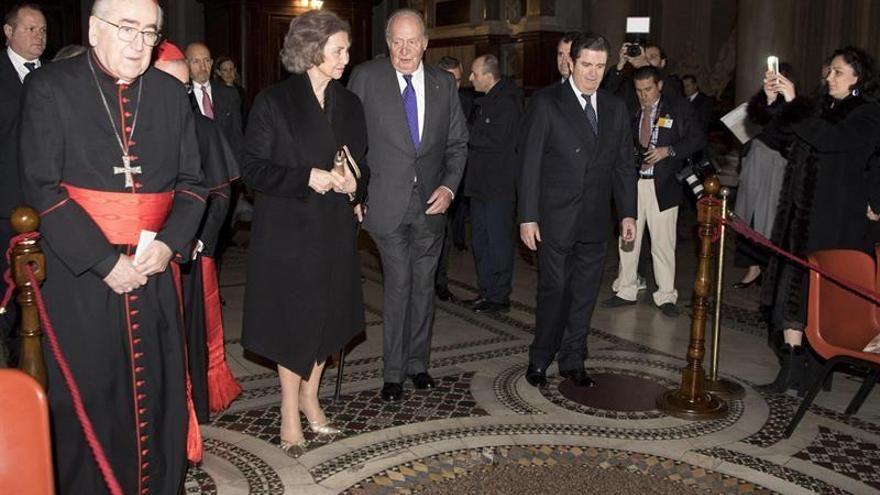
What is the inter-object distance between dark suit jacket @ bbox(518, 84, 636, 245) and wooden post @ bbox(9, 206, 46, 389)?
262 centimetres

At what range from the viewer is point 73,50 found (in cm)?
448

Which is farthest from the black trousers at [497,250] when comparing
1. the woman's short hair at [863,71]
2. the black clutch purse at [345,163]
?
the black clutch purse at [345,163]

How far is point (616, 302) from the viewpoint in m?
6.58

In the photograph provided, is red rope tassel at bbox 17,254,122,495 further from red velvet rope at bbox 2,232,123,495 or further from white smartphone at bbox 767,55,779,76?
white smartphone at bbox 767,55,779,76

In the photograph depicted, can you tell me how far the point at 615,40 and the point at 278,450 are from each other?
9.66 meters

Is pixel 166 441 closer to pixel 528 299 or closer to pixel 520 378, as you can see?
pixel 520 378

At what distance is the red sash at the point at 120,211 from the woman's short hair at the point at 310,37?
1.07 meters

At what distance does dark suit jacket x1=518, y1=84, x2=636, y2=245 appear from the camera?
14.8 feet

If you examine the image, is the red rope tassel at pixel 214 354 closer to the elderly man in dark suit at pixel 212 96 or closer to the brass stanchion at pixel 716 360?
the elderly man in dark suit at pixel 212 96

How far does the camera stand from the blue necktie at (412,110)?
14.1 ft

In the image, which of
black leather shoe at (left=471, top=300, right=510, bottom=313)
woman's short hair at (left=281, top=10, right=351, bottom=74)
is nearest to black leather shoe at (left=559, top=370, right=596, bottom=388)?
black leather shoe at (left=471, top=300, right=510, bottom=313)

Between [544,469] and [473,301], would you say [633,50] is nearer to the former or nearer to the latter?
[473,301]

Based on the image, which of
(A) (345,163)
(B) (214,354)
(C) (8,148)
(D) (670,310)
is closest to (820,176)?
(D) (670,310)

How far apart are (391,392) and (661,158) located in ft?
9.39
